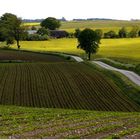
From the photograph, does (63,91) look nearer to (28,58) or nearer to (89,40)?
(28,58)

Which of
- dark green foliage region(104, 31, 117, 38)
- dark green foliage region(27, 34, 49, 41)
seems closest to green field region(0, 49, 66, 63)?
dark green foliage region(27, 34, 49, 41)

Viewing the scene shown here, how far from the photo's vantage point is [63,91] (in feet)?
113

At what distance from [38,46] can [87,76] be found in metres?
75.5

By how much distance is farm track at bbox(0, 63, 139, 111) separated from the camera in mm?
29594

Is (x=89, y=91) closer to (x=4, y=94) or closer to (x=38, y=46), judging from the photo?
(x=4, y=94)

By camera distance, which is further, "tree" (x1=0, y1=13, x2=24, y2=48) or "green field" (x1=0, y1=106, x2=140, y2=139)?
"tree" (x1=0, y1=13, x2=24, y2=48)

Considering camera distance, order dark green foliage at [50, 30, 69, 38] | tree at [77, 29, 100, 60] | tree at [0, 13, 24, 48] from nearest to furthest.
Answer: tree at [77, 29, 100, 60], tree at [0, 13, 24, 48], dark green foliage at [50, 30, 69, 38]

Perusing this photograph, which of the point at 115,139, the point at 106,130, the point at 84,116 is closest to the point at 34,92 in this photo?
the point at 84,116

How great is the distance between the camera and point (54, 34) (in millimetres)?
153125

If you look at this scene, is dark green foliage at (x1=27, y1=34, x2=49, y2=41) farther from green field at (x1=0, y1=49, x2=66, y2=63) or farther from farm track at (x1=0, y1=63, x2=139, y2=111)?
farm track at (x1=0, y1=63, x2=139, y2=111)

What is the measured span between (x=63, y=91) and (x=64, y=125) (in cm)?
1664

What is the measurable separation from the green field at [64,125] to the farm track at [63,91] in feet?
24.2

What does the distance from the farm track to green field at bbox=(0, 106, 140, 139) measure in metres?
7.37

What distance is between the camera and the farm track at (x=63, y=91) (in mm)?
29594
